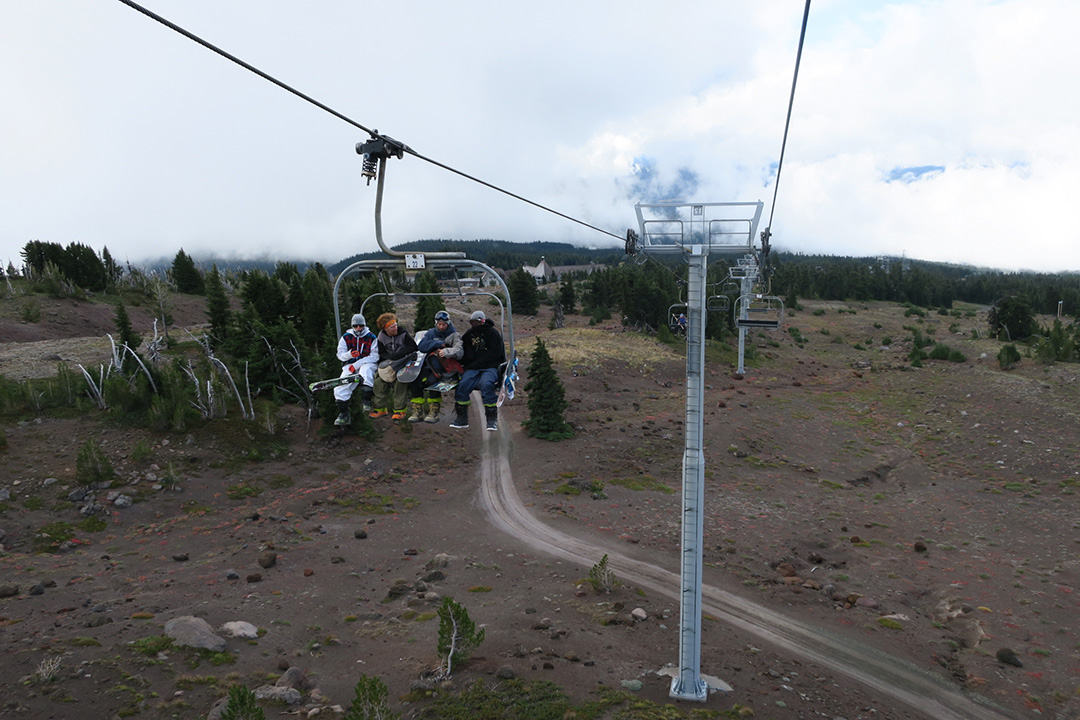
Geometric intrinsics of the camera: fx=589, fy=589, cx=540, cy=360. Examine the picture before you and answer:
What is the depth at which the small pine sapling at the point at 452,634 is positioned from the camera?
1201cm

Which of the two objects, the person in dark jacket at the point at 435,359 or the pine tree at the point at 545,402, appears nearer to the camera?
the person in dark jacket at the point at 435,359

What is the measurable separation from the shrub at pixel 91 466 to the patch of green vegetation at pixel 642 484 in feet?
64.5

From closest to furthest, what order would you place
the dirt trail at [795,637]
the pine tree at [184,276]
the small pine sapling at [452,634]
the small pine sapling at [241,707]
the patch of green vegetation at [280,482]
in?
the small pine sapling at [241,707] < the small pine sapling at [452,634] < the dirt trail at [795,637] < the patch of green vegetation at [280,482] < the pine tree at [184,276]

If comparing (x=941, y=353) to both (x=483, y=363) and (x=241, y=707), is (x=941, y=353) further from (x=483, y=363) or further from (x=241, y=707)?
(x=241, y=707)

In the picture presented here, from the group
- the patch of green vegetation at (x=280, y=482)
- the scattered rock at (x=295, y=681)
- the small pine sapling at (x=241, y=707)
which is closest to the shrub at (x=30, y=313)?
the patch of green vegetation at (x=280, y=482)

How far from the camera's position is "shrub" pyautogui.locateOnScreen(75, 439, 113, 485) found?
2141 centimetres

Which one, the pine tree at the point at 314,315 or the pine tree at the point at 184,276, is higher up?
the pine tree at the point at 184,276

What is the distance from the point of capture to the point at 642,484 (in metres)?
25.4

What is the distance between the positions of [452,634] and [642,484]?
14.7 m

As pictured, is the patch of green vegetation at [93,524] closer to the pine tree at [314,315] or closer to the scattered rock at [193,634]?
the scattered rock at [193,634]

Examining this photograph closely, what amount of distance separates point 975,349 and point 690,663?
53.1 metres

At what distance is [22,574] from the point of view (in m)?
15.9

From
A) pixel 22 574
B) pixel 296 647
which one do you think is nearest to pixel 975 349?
pixel 296 647

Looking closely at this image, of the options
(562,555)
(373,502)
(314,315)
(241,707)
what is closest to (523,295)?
(314,315)
